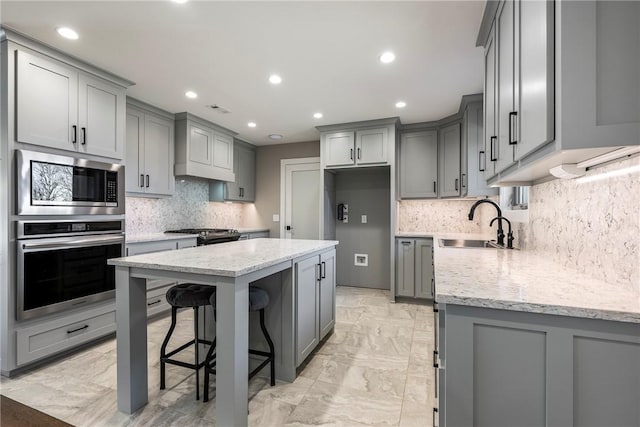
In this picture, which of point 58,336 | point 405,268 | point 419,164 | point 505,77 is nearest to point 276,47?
point 505,77

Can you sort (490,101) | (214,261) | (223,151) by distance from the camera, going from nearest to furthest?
1. (214,261)
2. (490,101)
3. (223,151)

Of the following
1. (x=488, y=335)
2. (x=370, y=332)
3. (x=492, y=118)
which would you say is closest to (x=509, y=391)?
(x=488, y=335)

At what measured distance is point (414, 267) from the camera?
400 centimetres

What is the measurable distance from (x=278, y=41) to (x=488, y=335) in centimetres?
229

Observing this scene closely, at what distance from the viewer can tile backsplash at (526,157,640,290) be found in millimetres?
1103

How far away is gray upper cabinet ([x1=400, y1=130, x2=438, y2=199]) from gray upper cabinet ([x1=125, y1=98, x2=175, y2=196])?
3.17m

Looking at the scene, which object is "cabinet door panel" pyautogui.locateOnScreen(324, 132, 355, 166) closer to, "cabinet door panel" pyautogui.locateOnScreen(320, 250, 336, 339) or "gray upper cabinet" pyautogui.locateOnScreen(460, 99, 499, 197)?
"gray upper cabinet" pyautogui.locateOnScreen(460, 99, 499, 197)

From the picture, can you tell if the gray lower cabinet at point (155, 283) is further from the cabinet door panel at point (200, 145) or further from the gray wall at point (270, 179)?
the gray wall at point (270, 179)

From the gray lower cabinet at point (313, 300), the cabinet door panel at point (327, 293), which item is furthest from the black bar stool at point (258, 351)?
the cabinet door panel at point (327, 293)

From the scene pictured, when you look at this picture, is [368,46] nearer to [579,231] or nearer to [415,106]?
[415,106]

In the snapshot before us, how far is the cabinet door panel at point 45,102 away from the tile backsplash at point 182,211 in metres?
1.32

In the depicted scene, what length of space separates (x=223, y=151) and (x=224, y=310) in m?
3.52

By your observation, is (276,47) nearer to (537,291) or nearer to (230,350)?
(230,350)

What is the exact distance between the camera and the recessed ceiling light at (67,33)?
6.95 ft
